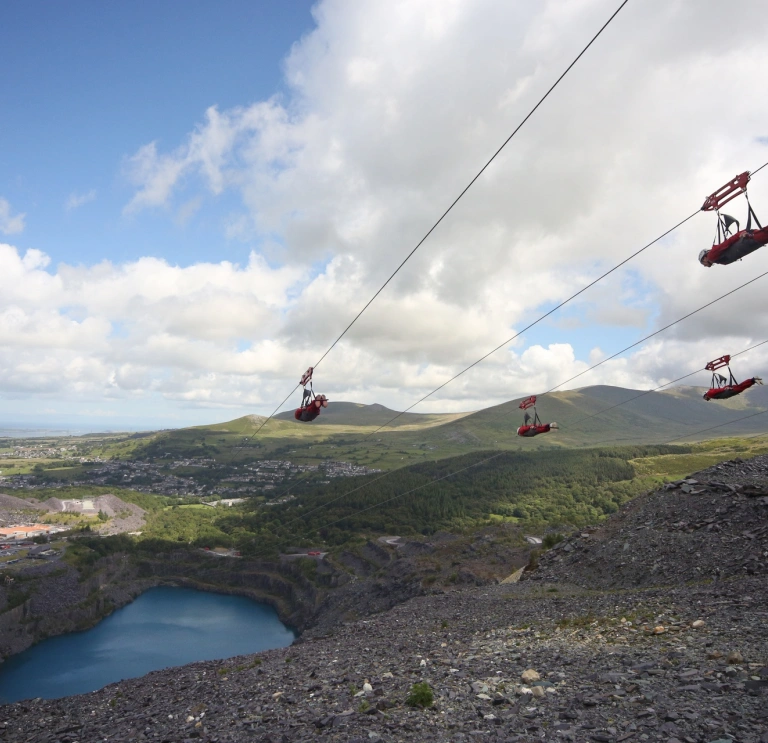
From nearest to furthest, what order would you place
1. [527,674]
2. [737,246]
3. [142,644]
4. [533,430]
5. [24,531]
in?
1. [527,674]
2. [737,246]
3. [533,430]
4. [142,644]
5. [24,531]

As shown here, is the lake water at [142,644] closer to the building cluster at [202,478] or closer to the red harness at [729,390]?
the red harness at [729,390]

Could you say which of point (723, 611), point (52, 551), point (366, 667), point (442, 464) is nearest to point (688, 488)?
point (723, 611)

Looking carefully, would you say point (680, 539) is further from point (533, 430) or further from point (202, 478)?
point (202, 478)

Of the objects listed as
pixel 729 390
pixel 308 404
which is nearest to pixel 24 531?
pixel 308 404

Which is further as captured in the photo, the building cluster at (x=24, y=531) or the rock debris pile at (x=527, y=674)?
the building cluster at (x=24, y=531)

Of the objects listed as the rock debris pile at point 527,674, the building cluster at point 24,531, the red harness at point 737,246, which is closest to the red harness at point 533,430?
the rock debris pile at point 527,674

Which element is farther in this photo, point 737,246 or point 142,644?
point 142,644
